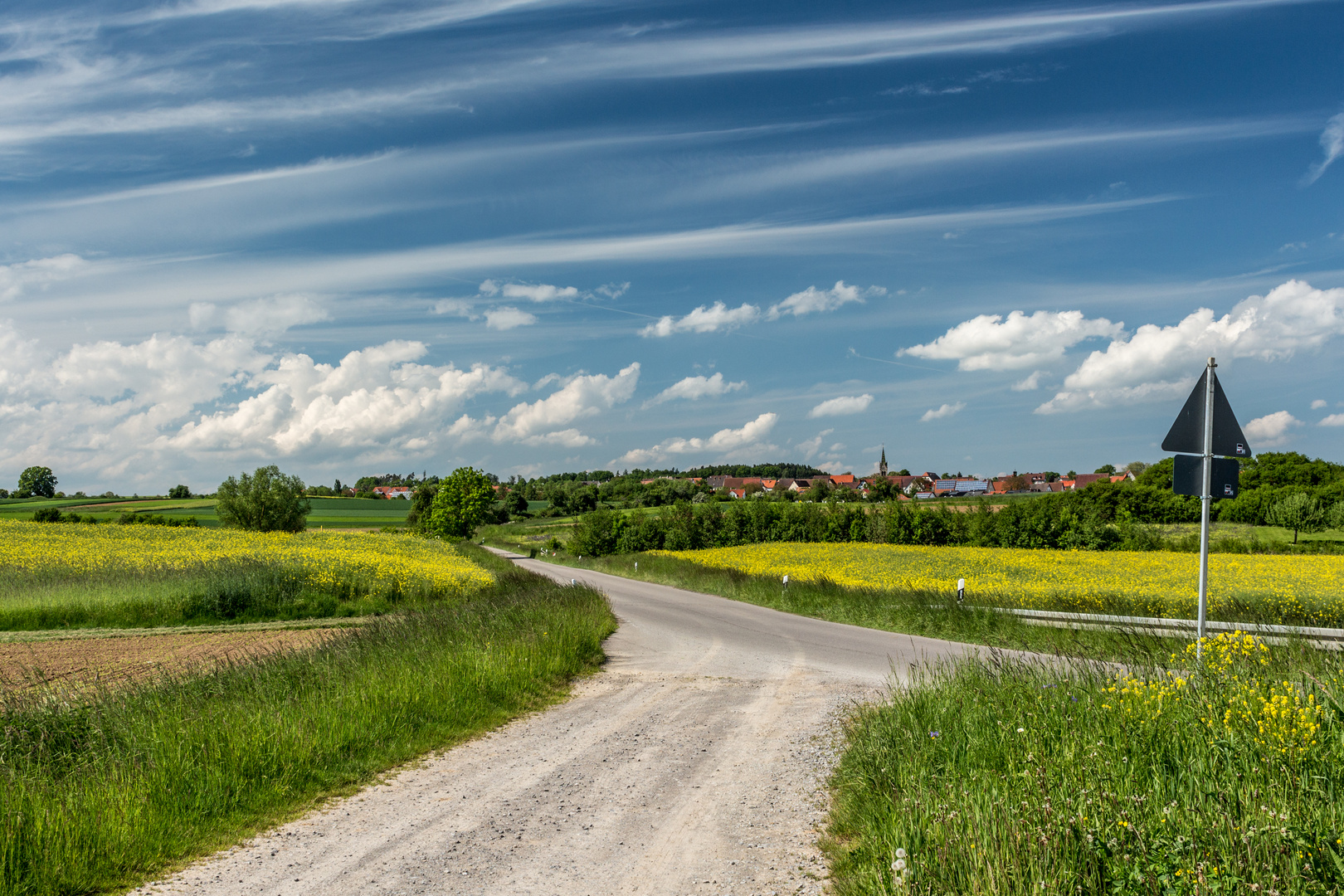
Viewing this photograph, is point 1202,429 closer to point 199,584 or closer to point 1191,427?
point 1191,427

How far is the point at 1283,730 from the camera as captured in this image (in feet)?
15.2

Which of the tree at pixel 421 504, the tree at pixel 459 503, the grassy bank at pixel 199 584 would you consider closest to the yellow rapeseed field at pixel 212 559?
the grassy bank at pixel 199 584

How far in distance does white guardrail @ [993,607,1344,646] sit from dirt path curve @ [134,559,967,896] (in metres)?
6.06

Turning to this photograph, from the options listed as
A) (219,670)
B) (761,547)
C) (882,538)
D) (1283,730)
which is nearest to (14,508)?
(761,547)

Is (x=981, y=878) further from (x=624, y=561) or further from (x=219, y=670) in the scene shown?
(x=624, y=561)

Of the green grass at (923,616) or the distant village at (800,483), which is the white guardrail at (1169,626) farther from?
the distant village at (800,483)

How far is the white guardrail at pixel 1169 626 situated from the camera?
38.4 feet

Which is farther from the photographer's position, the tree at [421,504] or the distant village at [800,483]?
the distant village at [800,483]

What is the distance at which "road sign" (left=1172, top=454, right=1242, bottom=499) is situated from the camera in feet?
28.2

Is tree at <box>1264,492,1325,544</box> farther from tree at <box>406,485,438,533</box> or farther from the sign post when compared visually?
tree at <box>406,485,438,533</box>

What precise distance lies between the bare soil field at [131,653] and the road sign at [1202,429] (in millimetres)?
12426

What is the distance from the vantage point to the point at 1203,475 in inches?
340

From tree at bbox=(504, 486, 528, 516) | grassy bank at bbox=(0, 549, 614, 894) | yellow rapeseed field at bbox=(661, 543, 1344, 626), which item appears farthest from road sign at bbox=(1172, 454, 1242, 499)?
tree at bbox=(504, 486, 528, 516)

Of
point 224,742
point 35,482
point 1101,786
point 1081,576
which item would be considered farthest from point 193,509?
point 1101,786
